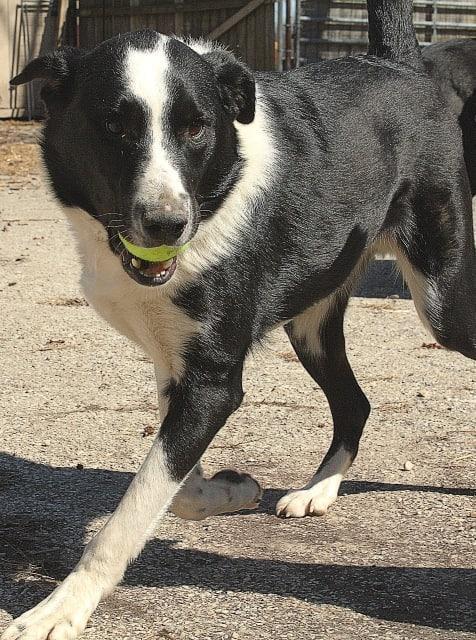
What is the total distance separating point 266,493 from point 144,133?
1631mm

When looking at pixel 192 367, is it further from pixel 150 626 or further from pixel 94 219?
pixel 150 626

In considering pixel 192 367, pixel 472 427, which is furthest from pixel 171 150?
pixel 472 427

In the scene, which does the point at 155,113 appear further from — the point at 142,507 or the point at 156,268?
the point at 142,507

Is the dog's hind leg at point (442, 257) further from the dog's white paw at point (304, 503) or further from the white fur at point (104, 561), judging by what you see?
the white fur at point (104, 561)

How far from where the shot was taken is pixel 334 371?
4.46 m

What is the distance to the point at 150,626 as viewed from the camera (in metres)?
3.15

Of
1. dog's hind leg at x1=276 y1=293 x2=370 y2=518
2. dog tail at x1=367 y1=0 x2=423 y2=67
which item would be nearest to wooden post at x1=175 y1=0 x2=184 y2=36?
dog tail at x1=367 y1=0 x2=423 y2=67

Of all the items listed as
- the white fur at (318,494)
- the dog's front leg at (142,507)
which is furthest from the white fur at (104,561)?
the white fur at (318,494)

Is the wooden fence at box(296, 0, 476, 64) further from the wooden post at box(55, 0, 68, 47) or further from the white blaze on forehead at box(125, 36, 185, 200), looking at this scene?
the white blaze on forehead at box(125, 36, 185, 200)

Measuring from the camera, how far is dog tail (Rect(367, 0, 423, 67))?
4.29 m

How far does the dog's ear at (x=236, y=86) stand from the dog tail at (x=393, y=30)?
3.30 ft

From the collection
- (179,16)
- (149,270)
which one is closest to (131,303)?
(149,270)

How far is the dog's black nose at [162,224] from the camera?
2.99m

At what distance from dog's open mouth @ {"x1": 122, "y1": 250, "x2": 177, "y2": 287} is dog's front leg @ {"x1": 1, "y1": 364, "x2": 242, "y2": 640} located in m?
0.33
